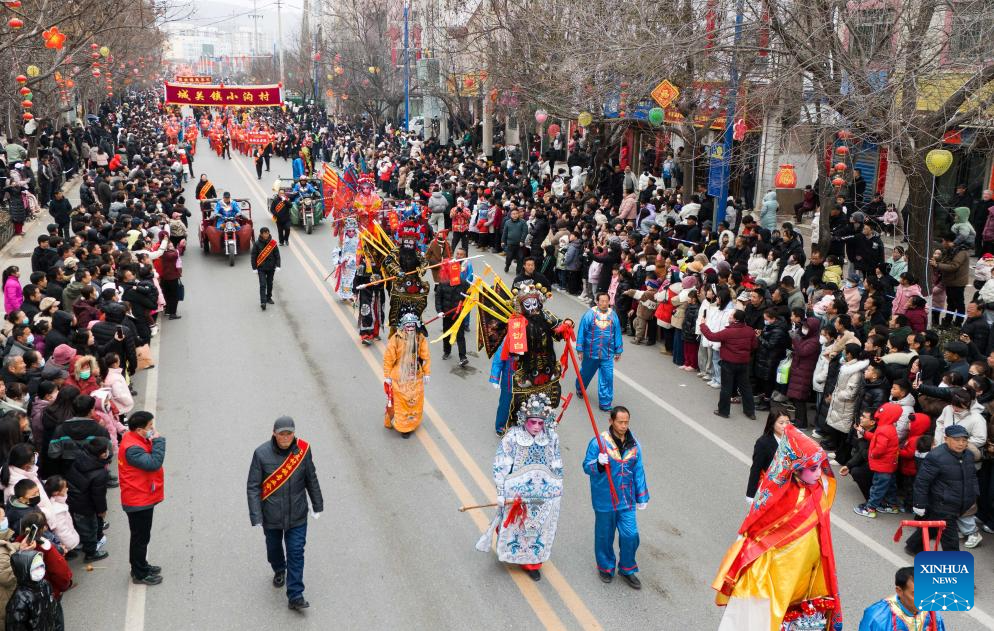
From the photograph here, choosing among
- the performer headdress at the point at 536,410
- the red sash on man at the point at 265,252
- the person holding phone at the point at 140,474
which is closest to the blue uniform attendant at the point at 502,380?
the performer headdress at the point at 536,410

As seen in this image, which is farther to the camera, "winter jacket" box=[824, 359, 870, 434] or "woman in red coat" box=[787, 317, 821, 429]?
"woman in red coat" box=[787, 317, 821, 429]

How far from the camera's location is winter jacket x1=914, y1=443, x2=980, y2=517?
7.86 m

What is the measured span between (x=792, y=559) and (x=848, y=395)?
14.1 ft

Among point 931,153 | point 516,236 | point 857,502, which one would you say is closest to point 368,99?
point 516,236

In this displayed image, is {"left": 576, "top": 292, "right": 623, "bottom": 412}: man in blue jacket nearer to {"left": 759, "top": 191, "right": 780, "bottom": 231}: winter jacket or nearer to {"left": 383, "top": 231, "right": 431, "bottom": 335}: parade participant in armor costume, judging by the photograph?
{"left": 383, "top": 231, "right": 431, "bottom": 335}: parade participant in armor costume

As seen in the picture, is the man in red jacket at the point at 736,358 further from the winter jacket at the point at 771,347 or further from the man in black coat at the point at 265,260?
the man in black coat at the point at 265,260

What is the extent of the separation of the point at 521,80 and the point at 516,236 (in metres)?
7.73

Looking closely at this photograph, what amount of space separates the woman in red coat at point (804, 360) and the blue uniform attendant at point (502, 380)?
340cm

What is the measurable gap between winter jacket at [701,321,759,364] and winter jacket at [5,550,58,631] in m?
8.01

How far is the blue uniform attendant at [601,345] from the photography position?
38.4 ft

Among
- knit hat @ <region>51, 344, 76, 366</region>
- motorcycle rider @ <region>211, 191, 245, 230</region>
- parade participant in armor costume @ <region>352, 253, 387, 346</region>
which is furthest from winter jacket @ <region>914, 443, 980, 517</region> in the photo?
motorcycle rider @ <region>211, 191, 245, 230</region>

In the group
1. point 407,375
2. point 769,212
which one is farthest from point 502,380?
point 769,212

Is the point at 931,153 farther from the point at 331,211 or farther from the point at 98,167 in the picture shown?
the point at 98,167

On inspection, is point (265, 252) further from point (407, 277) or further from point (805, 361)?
point (805, 361)
